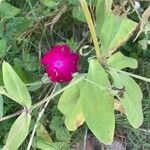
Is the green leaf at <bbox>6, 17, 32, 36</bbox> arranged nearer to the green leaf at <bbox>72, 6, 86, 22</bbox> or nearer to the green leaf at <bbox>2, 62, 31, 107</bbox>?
the green leaf at <bbox>72, 6, 86, 22</bbox>

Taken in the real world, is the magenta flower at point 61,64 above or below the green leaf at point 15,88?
below

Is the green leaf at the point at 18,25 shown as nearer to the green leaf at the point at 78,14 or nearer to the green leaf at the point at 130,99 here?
the green leaf at the point at 78,14

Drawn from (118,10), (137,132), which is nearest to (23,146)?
(137,132)

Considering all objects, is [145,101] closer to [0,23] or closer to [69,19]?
[69,19]

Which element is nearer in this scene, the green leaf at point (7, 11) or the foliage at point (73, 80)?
the foliage at point (73, 80)

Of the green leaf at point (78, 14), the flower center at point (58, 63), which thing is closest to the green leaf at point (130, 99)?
the flower center at point (58, 63)

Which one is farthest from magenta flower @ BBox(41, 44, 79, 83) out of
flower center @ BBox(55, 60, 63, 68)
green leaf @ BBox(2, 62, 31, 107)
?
green leaf @ BBox(2, 62, 31, 107)
